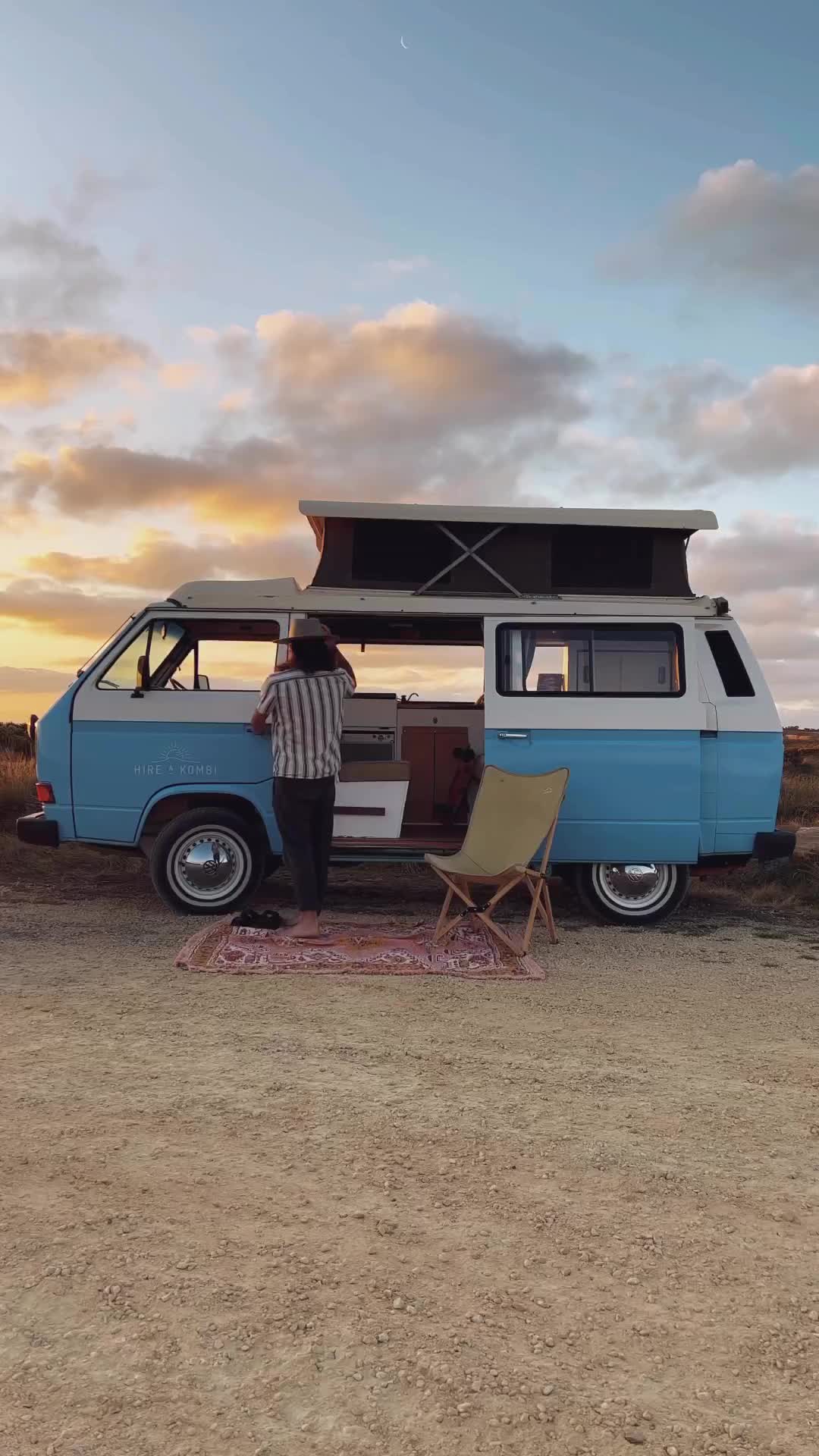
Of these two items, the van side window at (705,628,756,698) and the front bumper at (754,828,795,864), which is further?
the van side window at (705,628,756,698)

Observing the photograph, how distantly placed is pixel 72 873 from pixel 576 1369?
24.8 feet

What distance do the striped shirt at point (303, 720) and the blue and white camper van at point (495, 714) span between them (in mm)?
747

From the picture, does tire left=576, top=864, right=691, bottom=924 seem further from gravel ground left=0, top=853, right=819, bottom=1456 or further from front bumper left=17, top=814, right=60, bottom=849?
front bumper left=17, top=814, right=60, bottom=849

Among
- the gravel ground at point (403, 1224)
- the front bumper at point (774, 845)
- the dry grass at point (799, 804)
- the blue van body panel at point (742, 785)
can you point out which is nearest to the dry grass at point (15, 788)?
the gravel ground at point (403, 1224)

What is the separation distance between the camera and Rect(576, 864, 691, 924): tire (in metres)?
7.21

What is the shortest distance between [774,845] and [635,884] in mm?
921

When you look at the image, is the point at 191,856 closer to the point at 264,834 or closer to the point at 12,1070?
the point at 264,834

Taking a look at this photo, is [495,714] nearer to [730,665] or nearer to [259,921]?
[730,665]

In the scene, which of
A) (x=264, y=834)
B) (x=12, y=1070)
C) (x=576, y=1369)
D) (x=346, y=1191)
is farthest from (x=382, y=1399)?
(x=264, y=834)

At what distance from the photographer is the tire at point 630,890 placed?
7.21 m

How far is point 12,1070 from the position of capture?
13.2 feet

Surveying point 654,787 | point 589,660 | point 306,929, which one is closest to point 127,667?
point 306,929

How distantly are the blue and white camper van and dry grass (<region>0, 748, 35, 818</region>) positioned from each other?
473 centimetres

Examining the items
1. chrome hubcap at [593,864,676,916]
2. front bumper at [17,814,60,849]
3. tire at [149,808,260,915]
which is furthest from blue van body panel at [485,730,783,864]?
front bumper at [17,814,60,849]
